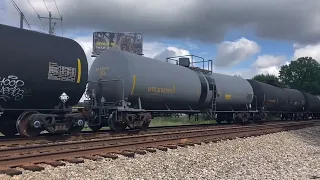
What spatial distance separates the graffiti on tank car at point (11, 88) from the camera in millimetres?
10289

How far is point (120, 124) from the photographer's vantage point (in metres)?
14.4

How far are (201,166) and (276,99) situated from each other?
19.7 m

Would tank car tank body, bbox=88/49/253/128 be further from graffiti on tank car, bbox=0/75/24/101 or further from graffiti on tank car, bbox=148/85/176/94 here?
graffiti on tank car, bbox=0/75/24/101

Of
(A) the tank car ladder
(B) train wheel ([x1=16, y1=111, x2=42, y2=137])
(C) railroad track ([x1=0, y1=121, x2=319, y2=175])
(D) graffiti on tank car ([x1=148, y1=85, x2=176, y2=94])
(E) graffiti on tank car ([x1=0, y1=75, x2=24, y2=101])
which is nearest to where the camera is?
(C) railroad track ([x1=0, y1=121, x2=319, y2=175])

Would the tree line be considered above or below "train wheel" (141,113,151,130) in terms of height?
above

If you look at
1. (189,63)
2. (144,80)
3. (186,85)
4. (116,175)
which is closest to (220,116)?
(189,63)

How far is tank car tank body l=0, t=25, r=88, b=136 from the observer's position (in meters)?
10.5

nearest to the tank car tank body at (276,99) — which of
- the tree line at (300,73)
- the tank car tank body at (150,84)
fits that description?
the tank car tank body at (150,84)

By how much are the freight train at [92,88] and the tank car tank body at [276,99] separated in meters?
2.28

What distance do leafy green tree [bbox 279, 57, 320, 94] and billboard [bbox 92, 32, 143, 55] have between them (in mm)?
36103

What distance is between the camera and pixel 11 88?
1050 centimetres

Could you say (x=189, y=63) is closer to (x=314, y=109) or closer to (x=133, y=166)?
(x=133, y=166)

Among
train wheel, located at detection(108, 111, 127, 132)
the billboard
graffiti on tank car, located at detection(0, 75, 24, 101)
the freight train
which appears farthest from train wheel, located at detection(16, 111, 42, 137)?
the billboard

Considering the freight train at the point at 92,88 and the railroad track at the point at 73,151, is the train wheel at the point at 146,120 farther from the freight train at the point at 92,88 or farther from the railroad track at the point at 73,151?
the railroad track at the point at 73,151
